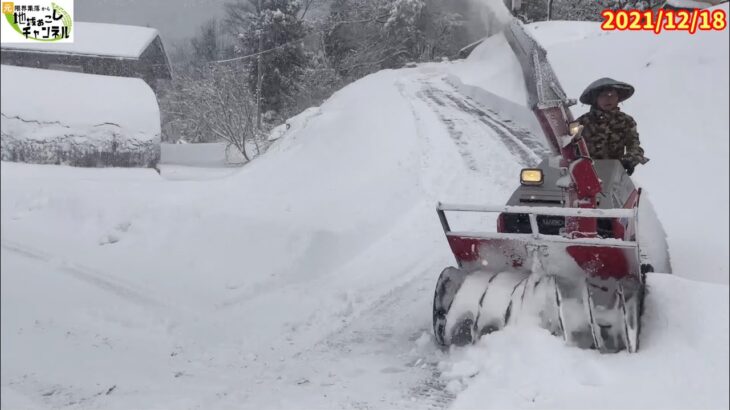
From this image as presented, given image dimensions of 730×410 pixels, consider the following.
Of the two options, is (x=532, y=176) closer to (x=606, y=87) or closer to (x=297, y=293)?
(x=606, y=87)

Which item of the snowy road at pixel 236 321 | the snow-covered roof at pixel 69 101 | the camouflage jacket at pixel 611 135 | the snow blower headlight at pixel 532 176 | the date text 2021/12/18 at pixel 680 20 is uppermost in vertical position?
the date text 2021/12/18 at pixel 680 20

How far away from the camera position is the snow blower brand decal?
1451mm

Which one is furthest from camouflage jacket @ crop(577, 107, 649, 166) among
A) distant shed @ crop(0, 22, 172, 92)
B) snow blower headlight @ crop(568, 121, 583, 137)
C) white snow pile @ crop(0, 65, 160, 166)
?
white snow pile @ crop(0, 65, 160, 166)

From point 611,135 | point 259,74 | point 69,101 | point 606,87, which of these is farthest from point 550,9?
point 69,101

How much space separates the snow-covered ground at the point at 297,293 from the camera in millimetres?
1825

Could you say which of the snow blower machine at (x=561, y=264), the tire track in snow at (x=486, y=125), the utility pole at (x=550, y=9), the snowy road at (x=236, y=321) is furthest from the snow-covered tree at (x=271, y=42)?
the utility pole at (x=550, y=9)

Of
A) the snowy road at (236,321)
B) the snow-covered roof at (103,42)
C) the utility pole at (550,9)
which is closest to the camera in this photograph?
the snow-covered roof at (103,42)

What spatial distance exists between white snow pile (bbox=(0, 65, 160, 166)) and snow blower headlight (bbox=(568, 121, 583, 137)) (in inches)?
99.2

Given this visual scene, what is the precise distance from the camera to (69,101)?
1.56m

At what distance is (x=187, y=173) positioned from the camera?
2105mm

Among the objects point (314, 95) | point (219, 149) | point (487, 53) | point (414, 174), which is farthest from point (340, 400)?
point (487, 53)

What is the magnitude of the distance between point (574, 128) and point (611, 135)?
4.71 ft

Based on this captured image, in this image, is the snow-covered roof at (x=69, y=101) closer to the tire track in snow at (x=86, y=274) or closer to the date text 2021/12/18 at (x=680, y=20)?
the tire track in snow at (x=86, y=274)

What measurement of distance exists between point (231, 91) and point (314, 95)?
1.77ft
